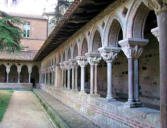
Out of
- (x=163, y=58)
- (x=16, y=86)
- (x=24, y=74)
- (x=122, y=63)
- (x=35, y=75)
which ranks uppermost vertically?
(x=122, y=63)

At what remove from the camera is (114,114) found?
199 inches

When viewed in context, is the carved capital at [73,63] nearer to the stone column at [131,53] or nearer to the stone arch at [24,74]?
the stone column at [131,53]

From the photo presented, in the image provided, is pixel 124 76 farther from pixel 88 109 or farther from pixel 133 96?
pixel 133 96

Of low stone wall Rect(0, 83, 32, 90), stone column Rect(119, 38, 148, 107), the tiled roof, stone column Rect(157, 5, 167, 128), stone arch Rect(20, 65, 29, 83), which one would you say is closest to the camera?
stone column Rect(157, 5, 167, 128)

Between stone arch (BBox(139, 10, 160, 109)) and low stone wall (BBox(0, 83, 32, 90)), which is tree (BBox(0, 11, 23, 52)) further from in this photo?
low stone wall (BBox(0, 83, 32, 90))

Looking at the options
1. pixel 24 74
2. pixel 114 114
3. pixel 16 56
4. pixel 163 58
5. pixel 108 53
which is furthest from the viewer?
pixel 24 74

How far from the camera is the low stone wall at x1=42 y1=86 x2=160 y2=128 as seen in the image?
3.81 m

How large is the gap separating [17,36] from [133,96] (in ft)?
26.7

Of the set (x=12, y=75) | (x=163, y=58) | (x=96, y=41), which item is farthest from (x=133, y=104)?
(x=12, y=75)

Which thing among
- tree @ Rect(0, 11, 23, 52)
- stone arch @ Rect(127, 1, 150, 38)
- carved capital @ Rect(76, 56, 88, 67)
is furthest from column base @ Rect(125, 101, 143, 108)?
tree @ Rect(0, 11, 23, 52)

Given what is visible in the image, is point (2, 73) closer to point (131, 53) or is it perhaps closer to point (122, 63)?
point (122, 63)

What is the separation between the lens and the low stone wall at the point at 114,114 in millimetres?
3812

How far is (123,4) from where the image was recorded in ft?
16.2

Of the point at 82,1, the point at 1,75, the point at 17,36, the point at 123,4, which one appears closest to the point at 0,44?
the point at 17,36
